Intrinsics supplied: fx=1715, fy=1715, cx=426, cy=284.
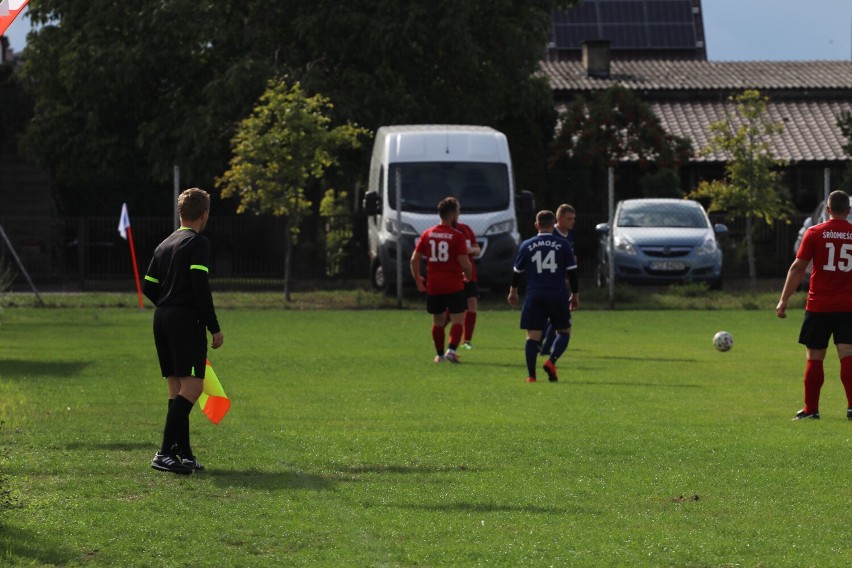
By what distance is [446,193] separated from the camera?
30453mm

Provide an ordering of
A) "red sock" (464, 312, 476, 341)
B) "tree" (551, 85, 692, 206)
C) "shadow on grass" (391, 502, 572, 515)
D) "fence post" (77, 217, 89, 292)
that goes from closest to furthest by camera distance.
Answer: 1. "shadow on grass" (391, 502, 572, 515)
2. "red sock" (464, 312, 476, 341)
3. "fence post" (77, 217, 89, 292)
4. "tree" (551, 85, 692, 206)

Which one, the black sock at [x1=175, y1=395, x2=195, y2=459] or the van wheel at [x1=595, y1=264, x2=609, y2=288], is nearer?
the black sock at [x1=175, y1=395, x2=195, y2=459]

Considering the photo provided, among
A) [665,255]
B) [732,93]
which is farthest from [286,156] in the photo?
[732,93]

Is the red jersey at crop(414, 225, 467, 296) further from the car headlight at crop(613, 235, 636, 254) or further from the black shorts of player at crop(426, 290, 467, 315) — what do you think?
the car headlight at crop(613, 235, 636, 254)

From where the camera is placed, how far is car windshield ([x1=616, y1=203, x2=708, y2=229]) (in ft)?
105

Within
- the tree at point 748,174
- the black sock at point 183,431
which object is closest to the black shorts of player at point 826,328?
the black sock at point 183,431

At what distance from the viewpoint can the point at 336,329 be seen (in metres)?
24.5

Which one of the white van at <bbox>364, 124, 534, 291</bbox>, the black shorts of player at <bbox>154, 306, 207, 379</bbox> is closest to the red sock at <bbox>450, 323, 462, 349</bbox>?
the black shorts of player at <bbox>154, 306, 207, 379</bbox>

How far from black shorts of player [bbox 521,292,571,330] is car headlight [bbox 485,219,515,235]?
13570mm

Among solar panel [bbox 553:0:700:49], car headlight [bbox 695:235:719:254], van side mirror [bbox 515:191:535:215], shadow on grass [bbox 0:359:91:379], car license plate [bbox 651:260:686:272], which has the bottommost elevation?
car license plate [bbox 651:260:686:272]

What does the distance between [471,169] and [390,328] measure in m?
6.72

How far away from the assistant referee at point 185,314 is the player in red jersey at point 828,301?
196 inches

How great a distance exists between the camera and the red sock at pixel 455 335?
1870 cm

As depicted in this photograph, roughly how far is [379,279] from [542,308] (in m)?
14.4
